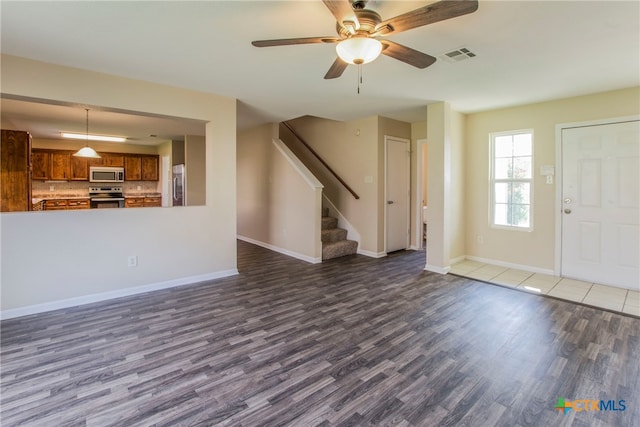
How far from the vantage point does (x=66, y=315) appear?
3.10 m

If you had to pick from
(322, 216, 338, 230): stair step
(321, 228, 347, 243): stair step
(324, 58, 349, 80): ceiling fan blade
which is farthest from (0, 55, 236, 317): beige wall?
(324, 58, 349, 80): ceiling fan blade

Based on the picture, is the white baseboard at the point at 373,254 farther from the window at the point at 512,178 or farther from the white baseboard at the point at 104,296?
the white baseboard at the point at 104,296

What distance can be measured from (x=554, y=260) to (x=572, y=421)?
3.30 meters

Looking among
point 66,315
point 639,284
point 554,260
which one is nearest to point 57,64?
point 66,315

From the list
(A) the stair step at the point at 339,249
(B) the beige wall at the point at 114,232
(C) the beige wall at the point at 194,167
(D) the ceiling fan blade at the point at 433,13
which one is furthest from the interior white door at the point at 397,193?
(C) the beige wall at the point at 194,167

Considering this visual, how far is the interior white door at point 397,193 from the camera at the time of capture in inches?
225

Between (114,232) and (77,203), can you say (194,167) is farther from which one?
(114,232)

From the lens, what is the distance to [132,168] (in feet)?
27.8

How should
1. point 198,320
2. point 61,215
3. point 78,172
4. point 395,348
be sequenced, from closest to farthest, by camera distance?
point 395,348
point 198,320
point 61,215
point 78,172

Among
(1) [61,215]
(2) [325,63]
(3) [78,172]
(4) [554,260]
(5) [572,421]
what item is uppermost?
(2) [325,63]

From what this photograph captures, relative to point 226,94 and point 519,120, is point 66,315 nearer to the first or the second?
point 226,94

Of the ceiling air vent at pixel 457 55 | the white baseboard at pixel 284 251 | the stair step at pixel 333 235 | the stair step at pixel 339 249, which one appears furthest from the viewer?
the stair step at pixel 333 235

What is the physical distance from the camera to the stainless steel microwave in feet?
26.1

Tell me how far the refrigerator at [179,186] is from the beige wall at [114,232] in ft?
11.2
